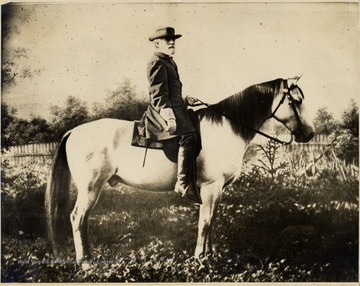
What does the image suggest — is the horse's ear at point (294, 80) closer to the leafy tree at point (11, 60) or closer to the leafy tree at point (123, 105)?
the leafy tree at point (123, 105)

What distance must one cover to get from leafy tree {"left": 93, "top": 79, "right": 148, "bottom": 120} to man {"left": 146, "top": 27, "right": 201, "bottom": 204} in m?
0.13

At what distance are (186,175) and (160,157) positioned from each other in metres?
0.27

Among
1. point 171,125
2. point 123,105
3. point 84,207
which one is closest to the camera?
point 171,125

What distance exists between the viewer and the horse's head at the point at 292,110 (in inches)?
190

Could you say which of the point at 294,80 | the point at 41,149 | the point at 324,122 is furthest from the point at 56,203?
the point at 324,122

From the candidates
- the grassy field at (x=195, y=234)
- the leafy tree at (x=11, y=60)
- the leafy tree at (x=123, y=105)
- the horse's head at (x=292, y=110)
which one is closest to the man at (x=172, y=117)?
Result: the leafy tree at (x=123, y=105)

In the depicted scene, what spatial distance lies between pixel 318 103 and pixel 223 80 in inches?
34.4

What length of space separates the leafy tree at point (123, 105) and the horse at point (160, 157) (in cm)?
10

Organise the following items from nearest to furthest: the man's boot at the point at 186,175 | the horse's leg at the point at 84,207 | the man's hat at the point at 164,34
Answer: the man's boot at the point at 186,175, the horse's leg at the point at 84,207, the man's hat at the point at 164,34

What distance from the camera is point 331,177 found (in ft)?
16.1

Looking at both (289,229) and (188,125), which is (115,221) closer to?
(188,125)

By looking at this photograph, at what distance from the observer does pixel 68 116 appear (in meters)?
4.89

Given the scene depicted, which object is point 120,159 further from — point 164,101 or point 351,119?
point 351,119

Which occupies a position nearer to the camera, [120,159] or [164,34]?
[120,159]
